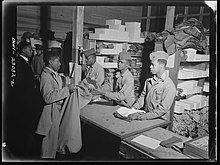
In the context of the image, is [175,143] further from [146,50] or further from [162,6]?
[162,6]

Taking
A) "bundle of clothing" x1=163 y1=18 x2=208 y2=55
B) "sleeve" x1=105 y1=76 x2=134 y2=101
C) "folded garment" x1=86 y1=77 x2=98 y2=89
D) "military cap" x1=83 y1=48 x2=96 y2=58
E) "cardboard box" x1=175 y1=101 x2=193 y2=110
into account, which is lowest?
"cardboard box" x1=175 y1=101 x2=193 y2=110

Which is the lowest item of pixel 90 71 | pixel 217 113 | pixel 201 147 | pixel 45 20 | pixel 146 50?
pixel 201 147

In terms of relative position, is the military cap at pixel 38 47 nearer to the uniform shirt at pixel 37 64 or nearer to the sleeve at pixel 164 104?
the uniform shirt at pixel 37 64

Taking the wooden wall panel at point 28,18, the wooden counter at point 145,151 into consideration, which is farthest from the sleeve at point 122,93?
the wooden wall panel at point 28,18

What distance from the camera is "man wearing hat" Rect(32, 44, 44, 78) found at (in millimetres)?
1423

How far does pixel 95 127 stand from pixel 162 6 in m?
0.79

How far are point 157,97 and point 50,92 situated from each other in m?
0.62

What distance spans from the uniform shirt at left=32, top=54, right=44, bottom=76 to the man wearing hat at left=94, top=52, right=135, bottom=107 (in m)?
0.34

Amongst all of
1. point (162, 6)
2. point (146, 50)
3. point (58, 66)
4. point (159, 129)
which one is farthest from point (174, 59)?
point (58, 66)

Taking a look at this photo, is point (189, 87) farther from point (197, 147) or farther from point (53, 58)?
point (53, 58)

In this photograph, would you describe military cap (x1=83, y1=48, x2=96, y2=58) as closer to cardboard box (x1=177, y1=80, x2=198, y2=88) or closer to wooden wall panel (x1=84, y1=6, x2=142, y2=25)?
wooden wall panel (x1=84, y1=6, x2=142, y2=25)

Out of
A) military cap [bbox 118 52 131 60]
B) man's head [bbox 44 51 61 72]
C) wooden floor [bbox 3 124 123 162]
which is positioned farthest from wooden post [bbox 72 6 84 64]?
wooden floor [bbox 3 124 123 162]

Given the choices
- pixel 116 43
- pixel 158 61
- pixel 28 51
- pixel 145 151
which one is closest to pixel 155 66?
pixel 158 61

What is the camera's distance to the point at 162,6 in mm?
1398
